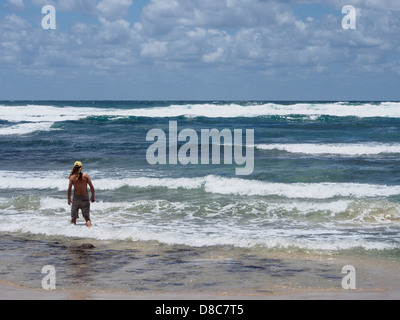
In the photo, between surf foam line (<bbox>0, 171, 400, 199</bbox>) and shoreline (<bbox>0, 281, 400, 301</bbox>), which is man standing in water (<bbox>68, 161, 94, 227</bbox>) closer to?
shoreline (<bbox>0, 281, 400, 301</bbox>)

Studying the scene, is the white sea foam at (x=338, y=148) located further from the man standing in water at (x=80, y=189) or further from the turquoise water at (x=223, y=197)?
the man standing in water at (x=80, y=189)

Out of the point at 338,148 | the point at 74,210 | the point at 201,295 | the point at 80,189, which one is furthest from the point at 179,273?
the point at 338,148

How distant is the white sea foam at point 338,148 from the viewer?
2238 centimetres

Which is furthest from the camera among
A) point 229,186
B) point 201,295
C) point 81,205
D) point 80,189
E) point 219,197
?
point 229,186

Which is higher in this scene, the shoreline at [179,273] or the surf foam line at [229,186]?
the surf foam line at [229,186]

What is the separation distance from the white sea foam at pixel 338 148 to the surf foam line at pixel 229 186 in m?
7.34

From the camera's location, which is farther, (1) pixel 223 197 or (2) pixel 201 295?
(1) pixel 223 197

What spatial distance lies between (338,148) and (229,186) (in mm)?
10060

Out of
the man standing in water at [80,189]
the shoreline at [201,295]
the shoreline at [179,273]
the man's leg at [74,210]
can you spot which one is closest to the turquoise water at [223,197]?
the man's leg at [74,210]

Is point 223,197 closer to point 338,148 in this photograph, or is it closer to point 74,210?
point 74,210

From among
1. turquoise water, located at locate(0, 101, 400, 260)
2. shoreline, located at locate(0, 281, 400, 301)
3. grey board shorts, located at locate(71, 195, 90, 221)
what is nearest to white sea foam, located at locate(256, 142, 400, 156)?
turquoise water, located at locate(0, 101, 400, 260)

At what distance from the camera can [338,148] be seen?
23.5m

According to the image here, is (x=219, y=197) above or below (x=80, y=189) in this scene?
below
